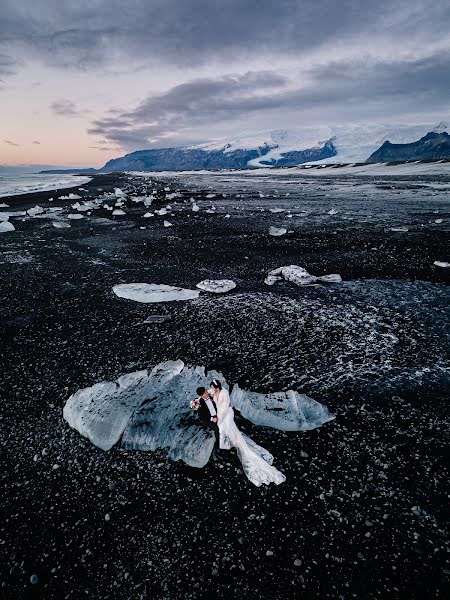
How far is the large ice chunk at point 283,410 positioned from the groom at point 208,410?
1.19 ft

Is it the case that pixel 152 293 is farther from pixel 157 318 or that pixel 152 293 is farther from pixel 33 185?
pixel 33 185

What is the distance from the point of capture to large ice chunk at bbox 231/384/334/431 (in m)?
2.95

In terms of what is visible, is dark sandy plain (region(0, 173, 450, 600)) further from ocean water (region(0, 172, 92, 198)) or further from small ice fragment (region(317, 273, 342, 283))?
ocean water (region(0, 172, 92, 198))

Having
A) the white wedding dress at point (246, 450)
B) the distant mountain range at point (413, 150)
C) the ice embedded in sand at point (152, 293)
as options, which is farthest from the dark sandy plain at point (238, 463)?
the distant mountain range at point (413, 150)

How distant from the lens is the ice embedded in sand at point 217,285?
19.4 feet

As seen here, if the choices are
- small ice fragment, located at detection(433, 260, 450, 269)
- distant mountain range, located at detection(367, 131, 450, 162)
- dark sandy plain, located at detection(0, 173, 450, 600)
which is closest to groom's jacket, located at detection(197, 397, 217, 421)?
dark sandy plain, located at detection(0, 173, 450, 600)

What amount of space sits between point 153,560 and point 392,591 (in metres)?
1.38

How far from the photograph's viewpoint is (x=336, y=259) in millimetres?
7531

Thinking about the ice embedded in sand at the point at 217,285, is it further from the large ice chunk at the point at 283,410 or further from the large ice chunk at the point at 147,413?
the large ice chunk at the point at 283,410

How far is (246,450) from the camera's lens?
2.63 metres

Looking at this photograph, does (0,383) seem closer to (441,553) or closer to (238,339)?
(238,339)

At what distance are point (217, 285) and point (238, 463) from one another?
147 inches

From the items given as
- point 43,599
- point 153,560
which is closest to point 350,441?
point 153,560

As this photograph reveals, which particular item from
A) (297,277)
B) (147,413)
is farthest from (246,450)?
(297,277)
